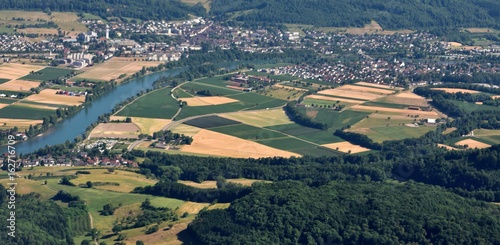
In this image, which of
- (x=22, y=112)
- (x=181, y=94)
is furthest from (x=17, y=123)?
(x=181, y=94)

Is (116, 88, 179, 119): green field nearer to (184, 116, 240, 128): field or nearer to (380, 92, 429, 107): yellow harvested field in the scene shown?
(184, 116, 240, 128): field

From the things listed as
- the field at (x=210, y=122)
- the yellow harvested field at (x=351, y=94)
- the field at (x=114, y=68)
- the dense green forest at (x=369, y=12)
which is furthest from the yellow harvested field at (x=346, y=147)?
the dense green forest at (x=369, y=12)

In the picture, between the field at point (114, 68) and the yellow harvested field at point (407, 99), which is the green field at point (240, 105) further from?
the field at point (114, 68)

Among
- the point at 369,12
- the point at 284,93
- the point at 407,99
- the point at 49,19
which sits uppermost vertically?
the point at 369,12

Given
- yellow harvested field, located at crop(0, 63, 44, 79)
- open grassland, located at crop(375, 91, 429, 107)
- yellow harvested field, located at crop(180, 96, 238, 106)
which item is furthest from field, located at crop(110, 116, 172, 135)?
open grassland, located at crop(375, 91, 429, 107)

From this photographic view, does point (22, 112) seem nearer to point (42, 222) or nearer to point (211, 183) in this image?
point (211, 183)

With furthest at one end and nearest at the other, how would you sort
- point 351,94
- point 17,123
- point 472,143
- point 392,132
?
point 351,94 → point 17,123 → point 392,132 → point 472,143

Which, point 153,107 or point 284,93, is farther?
point 284,93
